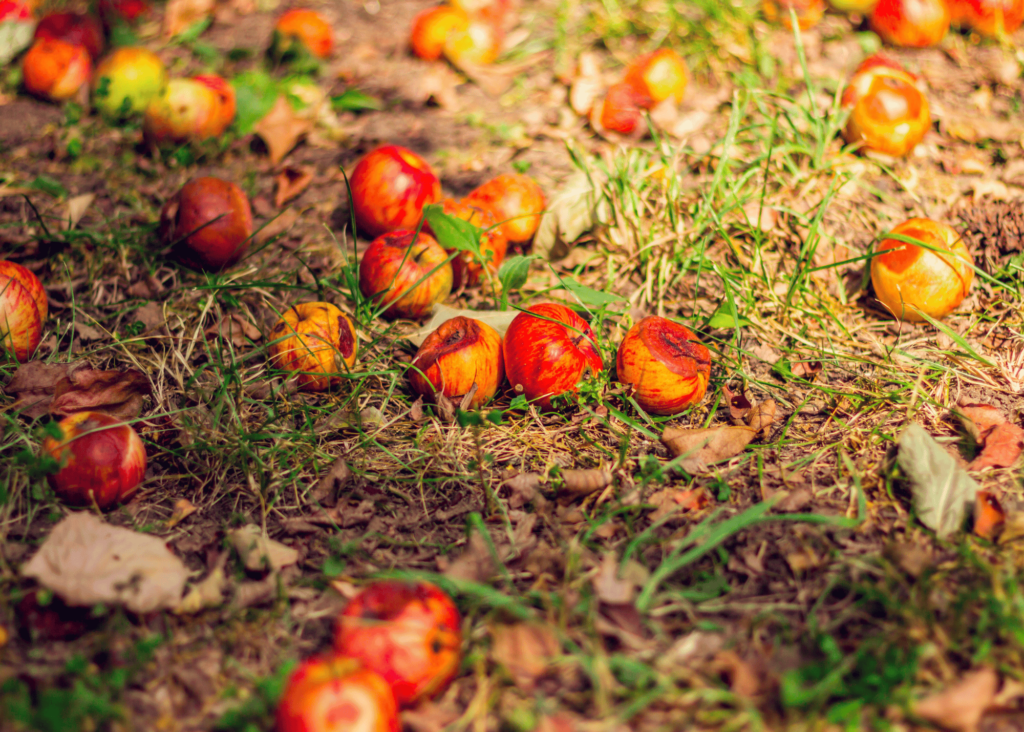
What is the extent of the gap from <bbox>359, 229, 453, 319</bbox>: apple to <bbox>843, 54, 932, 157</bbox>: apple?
2.19 meters

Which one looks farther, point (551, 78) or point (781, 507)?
point (551, 78)

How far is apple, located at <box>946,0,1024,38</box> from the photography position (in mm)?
4043

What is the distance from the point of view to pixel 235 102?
3611 mm

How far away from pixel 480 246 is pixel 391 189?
46cm

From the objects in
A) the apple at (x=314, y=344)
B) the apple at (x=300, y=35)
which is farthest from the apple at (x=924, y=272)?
the apple at (x=300, y=35)

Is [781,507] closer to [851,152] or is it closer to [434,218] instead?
[434,218]

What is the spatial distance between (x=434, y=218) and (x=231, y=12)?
3.58m

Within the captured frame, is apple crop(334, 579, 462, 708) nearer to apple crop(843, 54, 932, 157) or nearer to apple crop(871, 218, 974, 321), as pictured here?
apple crop(871, 218, 974, 321)

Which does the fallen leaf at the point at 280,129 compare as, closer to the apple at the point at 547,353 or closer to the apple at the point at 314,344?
the apple at the point at 314,344

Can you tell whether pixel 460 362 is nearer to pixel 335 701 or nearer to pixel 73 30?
pixel 335 701

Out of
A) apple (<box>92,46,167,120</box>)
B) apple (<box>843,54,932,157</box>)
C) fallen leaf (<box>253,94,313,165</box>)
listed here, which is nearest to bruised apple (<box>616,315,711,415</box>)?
apple (<box>843,54,932,157</box>)

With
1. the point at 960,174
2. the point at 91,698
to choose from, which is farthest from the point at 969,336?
the point at 91,698

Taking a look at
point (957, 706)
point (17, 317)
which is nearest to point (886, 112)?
point (957, 706)

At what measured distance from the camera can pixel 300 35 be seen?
4172 mm
